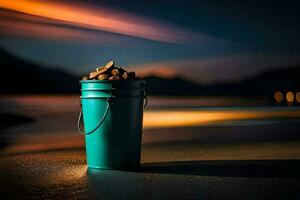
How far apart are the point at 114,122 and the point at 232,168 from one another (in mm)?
1660

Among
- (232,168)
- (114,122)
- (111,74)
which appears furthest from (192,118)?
(114,122)

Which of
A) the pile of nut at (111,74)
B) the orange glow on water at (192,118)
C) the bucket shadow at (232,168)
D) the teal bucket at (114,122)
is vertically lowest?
the orange glow on water at (192,118)

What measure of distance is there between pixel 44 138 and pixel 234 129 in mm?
5227

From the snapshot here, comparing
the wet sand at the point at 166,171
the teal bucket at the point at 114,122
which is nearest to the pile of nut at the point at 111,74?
the teal bucket at the point at 114,122

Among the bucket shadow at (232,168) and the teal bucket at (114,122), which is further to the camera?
the teal bucket at (114,122)

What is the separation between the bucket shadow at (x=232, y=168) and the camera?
594 centimetres

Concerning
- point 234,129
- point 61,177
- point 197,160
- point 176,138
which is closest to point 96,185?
point 61,177

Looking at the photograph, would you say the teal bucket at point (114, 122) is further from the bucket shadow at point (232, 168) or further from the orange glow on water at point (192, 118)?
the orange glow on water at point (192, 118)

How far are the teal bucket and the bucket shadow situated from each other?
34 cm

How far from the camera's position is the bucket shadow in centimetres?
594

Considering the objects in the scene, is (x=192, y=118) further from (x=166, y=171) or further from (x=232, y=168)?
(x=166, y=171)

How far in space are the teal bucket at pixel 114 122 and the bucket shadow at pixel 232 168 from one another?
340mm

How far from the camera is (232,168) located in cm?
641

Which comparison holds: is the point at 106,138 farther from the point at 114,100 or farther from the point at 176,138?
the point at 176,138
